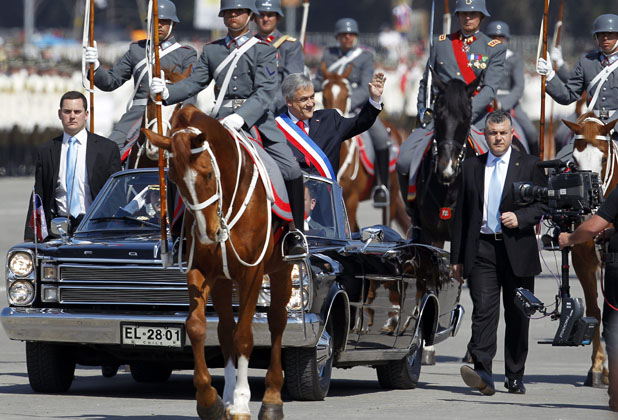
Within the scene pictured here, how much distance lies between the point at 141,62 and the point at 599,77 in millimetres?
4329

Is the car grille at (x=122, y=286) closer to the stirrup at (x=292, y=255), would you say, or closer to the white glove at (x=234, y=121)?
the stirrup at (x=292, y=255)

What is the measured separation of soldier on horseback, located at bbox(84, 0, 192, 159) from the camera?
600 inches

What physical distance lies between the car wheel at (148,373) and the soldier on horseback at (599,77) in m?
4.60

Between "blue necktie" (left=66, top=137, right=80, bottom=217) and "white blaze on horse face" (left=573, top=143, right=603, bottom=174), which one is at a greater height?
"white blaze on horse face" (left=573, top=143, right=603, bottom=174)

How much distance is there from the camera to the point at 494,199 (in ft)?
42.0

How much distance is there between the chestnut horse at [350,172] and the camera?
20.4m

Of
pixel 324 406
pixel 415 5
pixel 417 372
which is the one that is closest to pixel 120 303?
pixel 324 406

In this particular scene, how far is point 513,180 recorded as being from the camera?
12.7 metres

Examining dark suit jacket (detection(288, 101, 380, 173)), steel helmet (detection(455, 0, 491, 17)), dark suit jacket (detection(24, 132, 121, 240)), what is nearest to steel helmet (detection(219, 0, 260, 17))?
dark suit jacket (detection(24, 132, 121, 240))

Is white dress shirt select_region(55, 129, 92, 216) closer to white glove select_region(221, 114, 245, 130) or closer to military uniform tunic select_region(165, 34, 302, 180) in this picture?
military uniform tunic select_region(165, 34, 302, 180)

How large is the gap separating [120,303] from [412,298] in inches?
92.7

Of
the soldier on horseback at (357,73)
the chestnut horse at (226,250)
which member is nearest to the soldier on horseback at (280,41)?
the soldier on horseback at (357,73)

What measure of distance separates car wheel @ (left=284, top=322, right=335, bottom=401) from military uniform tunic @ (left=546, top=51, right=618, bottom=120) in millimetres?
4713

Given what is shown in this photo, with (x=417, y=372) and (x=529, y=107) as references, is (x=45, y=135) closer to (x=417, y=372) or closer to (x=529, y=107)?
(x=529, y=107)
